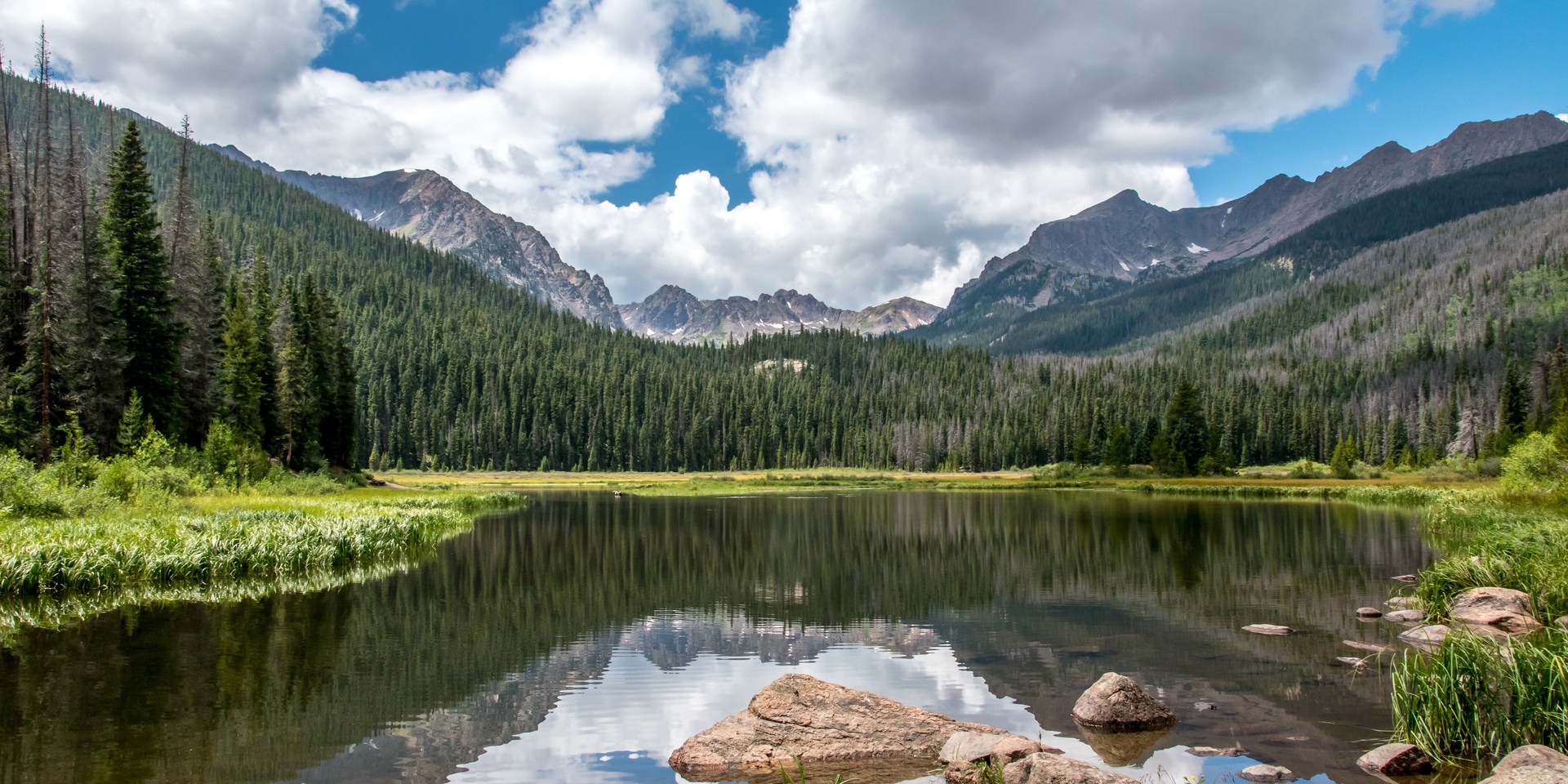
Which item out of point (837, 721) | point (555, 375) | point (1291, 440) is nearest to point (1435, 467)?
point (1291, 440)

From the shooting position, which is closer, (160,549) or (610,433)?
(160,549)

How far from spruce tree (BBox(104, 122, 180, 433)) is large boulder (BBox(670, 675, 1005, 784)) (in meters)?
48.3

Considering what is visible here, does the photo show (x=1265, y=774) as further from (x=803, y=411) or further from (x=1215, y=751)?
(x=803, y=411)

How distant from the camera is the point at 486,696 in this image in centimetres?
1652

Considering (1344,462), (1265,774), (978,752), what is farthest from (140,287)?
(1344,462)

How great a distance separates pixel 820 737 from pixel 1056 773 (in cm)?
396

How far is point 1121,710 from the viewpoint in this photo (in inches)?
570

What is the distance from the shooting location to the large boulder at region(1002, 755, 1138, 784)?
33.0ft

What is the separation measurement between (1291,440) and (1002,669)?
157 meters

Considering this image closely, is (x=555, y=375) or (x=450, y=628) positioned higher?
(x=555, y=375)

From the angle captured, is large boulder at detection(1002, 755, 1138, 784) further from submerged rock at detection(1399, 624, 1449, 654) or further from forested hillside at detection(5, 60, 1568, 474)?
forested hillside at detection(5, 60, 1568, 474)

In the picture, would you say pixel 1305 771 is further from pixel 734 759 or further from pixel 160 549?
pixel 160 549

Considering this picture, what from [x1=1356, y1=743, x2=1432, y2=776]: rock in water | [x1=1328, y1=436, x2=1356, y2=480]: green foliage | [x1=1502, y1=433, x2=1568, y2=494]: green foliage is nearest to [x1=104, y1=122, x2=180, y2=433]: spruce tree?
[x1=1356, y1=743, x2=1432, y2=776]: rock in water

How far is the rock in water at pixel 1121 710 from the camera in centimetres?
1438
